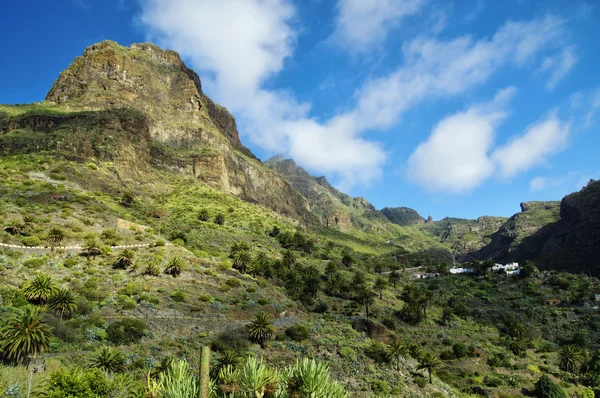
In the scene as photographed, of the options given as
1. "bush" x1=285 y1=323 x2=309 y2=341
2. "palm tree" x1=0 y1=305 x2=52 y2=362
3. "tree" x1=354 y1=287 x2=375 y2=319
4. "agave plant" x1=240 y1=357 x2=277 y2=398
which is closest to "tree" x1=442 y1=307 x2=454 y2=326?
"tree" x1=354 y1=287 x2=375 y2=319

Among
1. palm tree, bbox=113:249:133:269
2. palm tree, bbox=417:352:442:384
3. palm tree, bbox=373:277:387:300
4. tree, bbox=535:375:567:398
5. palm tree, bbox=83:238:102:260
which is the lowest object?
tree, bbox=535:375:567:398

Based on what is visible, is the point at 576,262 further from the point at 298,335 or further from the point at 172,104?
the point at 172,104

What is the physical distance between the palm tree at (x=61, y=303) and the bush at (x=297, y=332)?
2580 cm

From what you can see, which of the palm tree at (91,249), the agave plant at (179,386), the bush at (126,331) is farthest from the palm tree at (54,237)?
the agave plant at (179,386)

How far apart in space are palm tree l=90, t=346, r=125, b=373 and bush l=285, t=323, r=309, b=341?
22.7 m

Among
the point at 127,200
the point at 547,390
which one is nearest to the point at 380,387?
the point at 547,390

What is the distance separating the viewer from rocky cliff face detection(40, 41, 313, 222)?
458 feet

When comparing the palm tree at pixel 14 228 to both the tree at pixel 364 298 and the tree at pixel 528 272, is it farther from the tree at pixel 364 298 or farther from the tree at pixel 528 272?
the tree at pixel 528 272

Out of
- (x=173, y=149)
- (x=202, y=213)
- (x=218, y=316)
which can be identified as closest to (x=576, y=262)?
(x=202, y=213)

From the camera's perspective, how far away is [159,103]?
161 meters

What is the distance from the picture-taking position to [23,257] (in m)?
49.2

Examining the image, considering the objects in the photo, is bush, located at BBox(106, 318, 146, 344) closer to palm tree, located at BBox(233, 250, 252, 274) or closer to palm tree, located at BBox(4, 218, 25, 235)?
palm tree, located at BBox(4, 218, 25, 235)

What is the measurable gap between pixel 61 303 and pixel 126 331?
7.46 m

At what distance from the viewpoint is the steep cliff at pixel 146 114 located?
115m
